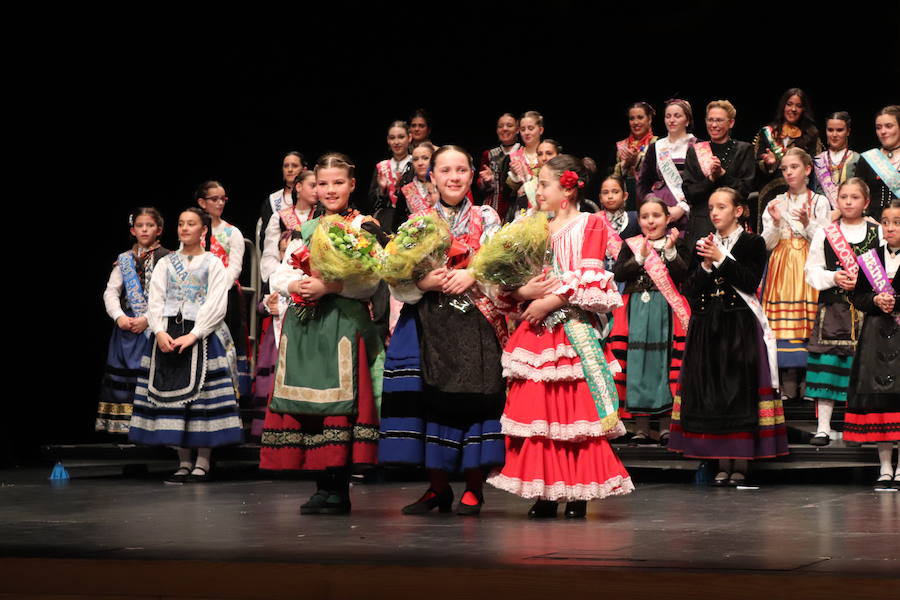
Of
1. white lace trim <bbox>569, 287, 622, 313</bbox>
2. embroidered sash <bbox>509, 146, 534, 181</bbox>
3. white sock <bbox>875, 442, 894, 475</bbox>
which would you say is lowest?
white sock <bbox>875, 442, 894, 475</bbox>

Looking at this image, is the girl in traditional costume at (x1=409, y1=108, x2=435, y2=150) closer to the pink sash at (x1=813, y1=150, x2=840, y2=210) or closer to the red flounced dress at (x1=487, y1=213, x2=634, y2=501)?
the pink sash at (x1=813, y1=150, x2=840, y2=210)

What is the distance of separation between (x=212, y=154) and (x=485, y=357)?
503cm

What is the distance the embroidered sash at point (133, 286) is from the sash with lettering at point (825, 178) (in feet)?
13.1

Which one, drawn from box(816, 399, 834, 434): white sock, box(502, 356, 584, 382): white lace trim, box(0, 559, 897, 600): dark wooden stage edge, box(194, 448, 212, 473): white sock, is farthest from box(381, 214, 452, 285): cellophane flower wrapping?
box(816, 399, 834, 434): white sock

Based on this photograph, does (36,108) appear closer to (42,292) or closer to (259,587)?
(42,292)

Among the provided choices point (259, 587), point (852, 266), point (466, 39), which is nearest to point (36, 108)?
point (466, 39)

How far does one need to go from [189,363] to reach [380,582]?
A: 3.70m

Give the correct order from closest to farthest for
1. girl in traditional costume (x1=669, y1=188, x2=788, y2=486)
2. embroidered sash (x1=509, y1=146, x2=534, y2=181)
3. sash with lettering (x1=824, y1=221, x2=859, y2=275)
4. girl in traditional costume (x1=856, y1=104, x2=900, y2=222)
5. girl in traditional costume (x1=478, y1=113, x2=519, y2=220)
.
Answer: girl in traditional costume (x1=669, y1=188, x2=788, y2=486) < sash with lettering (x1=824, y1=221, x2=859, y2=275) < girl in traditional costume (x1=856, y1=104, x2=900, y2=222) < embroidered sash (x1=509, y1=146, x2=534, y2=181) < girl in traditional costume (x1=478, y1=113, x2=519, y2=220)

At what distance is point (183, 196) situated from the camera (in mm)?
9180

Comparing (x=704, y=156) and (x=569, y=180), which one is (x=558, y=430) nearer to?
(x=569, y=180)

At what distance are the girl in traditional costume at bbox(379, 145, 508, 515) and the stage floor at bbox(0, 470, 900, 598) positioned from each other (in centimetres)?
24

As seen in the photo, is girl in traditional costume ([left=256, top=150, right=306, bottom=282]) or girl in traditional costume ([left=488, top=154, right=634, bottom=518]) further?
girl in traditional costume ([left=256, top=150, right=306, bottom=282])

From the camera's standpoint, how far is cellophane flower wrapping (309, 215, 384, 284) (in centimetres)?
467

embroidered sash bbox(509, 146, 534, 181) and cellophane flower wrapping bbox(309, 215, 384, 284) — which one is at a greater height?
A: embroidered sash bbox(509, 146, 534, 181)
